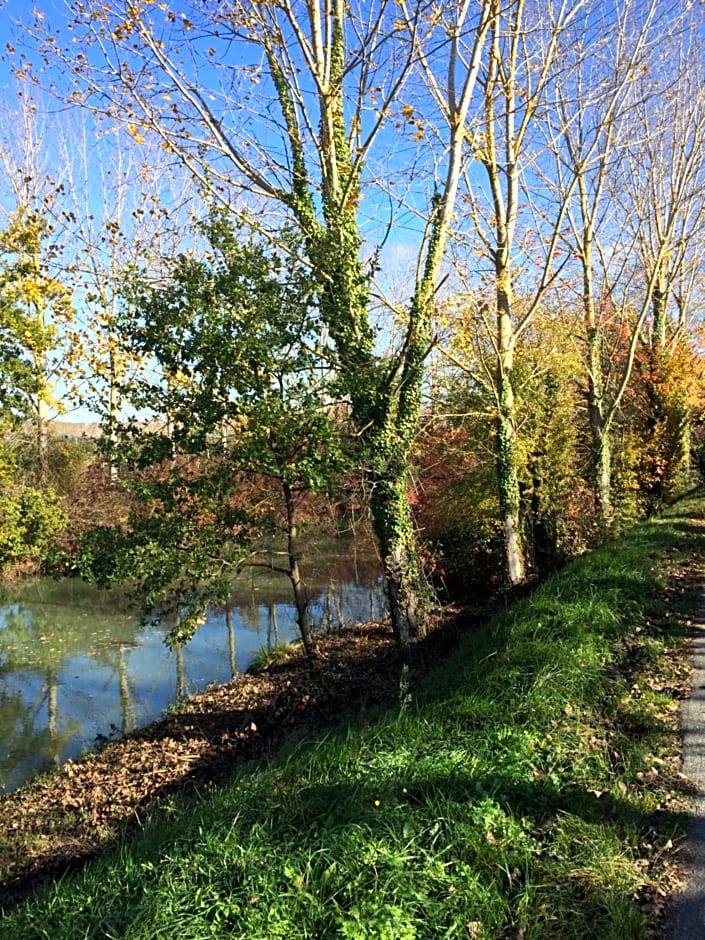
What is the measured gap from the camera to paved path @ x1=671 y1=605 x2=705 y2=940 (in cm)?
270

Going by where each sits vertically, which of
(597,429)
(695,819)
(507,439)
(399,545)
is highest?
(597,429)

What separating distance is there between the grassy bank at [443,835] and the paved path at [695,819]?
0.09 meters

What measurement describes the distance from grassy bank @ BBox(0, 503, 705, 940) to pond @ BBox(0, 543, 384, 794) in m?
5.64

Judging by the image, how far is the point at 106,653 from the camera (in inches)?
531

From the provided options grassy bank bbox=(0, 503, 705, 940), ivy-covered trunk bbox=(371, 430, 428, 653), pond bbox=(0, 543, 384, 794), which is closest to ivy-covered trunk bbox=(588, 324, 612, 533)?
pond bbox=(0, 543, 384, 794)

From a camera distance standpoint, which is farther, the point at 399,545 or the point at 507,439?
the point at 507,439

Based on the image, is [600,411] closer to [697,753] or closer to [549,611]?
[549,611]

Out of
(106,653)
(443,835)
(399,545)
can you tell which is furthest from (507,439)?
(443,835)

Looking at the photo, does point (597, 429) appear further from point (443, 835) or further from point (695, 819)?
point (443, 835)

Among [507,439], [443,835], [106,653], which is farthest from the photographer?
[106,653]

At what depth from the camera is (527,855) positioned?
3053 mm

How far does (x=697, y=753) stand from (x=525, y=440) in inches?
441

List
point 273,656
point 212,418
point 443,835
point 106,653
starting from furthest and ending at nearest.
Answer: point 106,653
point 273,656
point 212,418
point 443,835

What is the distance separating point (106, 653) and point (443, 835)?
11.9 m
